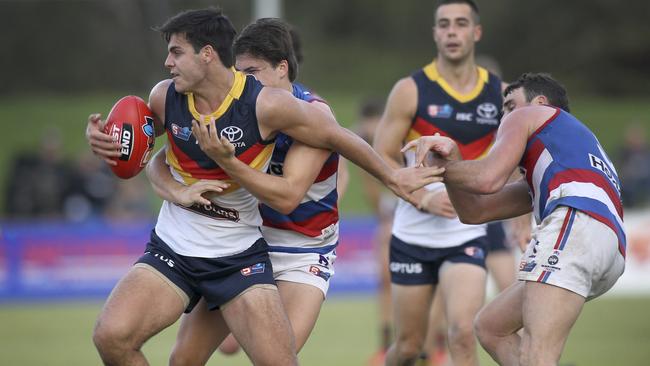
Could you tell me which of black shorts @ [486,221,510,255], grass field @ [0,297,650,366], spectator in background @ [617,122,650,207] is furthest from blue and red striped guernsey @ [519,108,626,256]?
spectator in background @ [617,122,650,207]

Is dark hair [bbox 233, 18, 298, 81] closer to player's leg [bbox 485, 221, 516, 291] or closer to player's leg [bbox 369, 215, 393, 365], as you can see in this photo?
player's leg [bbox 485, 221, 516, 291]

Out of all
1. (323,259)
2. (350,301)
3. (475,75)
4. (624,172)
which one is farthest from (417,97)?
(624,172)

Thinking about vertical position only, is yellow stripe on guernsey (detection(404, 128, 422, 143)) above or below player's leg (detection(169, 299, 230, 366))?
above

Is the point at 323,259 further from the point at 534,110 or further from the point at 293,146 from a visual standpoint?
the point at 534,110

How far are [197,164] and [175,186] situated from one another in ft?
0.60

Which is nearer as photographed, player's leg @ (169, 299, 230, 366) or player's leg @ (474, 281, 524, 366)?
player's leg @ (474, 281, 524, 366)

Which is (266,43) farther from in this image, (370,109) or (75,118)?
(75,118)

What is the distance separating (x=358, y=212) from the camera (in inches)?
883

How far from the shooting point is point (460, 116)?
7625 mm

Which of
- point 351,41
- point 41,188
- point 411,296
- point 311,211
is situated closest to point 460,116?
point 411,296

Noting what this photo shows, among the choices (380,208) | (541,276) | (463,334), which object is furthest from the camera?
(380,208)

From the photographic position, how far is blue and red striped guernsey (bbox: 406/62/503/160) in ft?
25.0

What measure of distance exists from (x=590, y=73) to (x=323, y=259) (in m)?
26.7

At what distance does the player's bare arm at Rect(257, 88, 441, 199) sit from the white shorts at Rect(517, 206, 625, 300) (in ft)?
2.30
